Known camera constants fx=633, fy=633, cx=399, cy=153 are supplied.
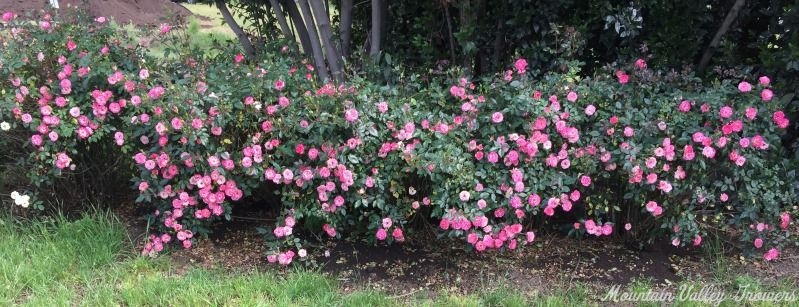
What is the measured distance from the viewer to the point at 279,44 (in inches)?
147

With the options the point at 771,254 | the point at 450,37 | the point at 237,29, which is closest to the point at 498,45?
the point at 450,37

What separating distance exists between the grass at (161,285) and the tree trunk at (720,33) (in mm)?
1185

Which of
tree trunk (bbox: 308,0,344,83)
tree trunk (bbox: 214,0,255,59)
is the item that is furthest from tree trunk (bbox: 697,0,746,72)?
tree trunk (bbox: 214,0,255,59)

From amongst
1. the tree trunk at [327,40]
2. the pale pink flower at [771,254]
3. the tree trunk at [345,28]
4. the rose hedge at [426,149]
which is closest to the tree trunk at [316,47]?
the tree trunk at [327,40]

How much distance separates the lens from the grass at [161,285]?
2.38m

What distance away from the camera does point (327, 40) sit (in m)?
3.55

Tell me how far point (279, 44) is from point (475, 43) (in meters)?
1.15

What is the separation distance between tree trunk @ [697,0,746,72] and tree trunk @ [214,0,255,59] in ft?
8.09

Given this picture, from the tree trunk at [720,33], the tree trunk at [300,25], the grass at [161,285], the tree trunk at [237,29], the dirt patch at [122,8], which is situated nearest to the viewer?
the grass at [161,285]

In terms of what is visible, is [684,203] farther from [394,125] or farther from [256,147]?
[256,147]

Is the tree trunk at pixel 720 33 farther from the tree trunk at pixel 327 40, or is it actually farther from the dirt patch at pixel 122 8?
the dirt patch at pixel 122 8

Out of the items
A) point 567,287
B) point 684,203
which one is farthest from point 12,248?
point 684,203

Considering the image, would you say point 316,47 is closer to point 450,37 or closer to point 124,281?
point 450,37

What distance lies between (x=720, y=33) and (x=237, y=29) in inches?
106
